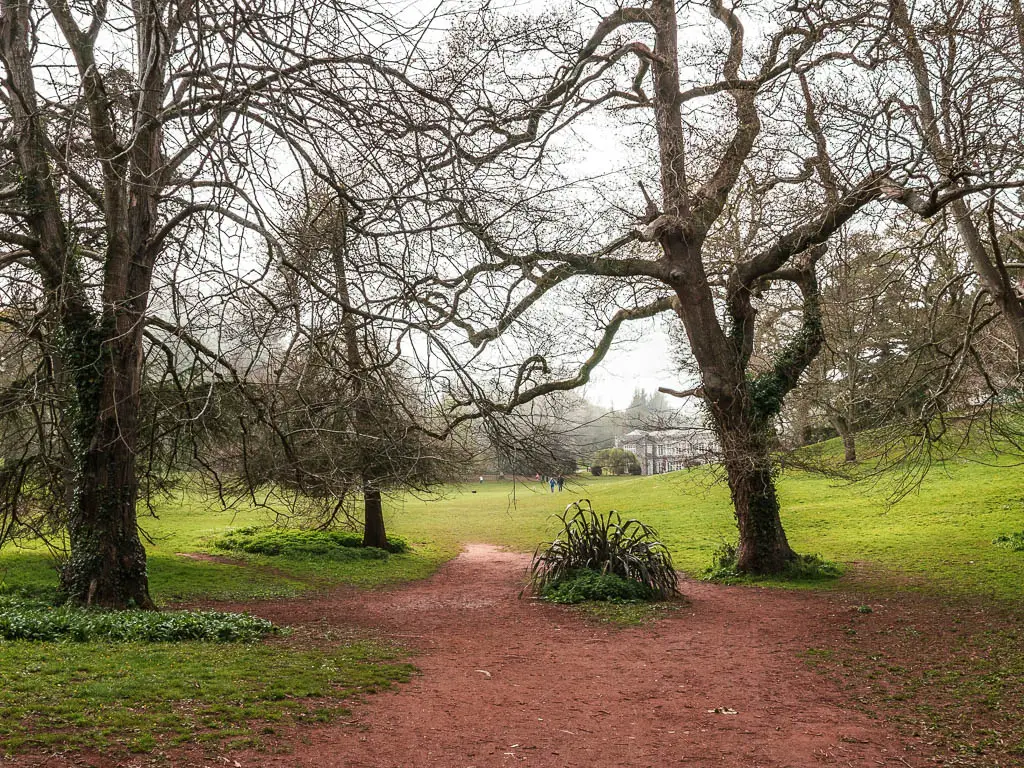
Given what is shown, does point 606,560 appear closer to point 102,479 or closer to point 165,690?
point 102,479

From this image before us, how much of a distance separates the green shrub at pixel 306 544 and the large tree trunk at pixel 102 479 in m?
9.03

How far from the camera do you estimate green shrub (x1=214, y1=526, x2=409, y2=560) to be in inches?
745

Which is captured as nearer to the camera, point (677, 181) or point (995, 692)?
point (995, 692)

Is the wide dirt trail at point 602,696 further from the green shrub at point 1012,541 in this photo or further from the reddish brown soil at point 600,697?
the green shrub at point 1012,541

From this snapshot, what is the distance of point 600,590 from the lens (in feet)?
39.7

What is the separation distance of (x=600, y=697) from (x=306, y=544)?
45.3 ft

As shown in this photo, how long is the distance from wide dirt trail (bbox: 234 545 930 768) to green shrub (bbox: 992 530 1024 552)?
4957 mm

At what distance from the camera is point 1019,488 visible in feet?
67.6

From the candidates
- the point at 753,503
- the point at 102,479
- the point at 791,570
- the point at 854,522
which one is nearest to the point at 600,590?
the point at 753,503

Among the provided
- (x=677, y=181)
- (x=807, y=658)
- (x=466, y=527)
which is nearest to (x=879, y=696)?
→ (x=807, y=658)

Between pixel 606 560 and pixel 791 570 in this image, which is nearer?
pixel 606 560

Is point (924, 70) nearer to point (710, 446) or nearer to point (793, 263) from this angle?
point (793, 263)

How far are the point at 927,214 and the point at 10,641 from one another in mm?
10033

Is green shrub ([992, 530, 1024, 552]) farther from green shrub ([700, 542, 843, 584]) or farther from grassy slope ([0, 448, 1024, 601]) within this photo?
green shrub ([700, 542, 843, 584])
